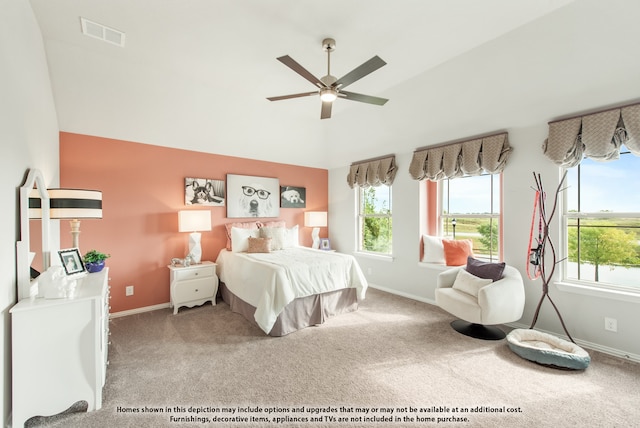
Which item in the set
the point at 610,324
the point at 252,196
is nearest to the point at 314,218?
the point at 252,196

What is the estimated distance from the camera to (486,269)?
306cm

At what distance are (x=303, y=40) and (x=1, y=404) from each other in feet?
11.4

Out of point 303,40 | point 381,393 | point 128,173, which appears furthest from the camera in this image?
point 128,173

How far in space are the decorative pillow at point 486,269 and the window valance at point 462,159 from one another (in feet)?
3.67

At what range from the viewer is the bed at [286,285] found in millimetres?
2955

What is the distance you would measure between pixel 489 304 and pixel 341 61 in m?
3.05

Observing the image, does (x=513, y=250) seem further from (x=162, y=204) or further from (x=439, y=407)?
(x=162, y=204)

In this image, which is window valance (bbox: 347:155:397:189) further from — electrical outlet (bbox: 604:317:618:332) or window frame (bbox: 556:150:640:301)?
electrical outlet (bbox: 604:317:618:332)

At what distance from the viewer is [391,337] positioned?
294 cm

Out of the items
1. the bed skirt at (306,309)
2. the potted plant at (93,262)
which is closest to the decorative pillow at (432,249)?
the bed skirt at (306,309)

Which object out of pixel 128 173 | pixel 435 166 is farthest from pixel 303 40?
pixel 128 173

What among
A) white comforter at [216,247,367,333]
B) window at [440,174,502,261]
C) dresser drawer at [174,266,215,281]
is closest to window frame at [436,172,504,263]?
window at [440,174,502,261]

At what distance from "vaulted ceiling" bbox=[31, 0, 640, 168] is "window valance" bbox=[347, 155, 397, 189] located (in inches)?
16.3

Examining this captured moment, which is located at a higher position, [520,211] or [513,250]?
[520,211]
